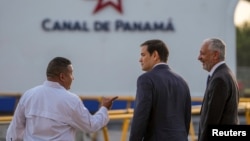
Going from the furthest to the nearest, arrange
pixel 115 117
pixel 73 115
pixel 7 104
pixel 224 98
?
pixel 7 104 → pixel 115 117 → pixel 224 98 → pixel 73 115

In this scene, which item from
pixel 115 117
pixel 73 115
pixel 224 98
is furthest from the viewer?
pixel 115 117

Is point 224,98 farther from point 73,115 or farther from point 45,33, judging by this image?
point 45,33

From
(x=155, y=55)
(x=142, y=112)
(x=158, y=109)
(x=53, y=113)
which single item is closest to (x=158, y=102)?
(x=158, y=109)

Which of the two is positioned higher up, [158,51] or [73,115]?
[158,51]

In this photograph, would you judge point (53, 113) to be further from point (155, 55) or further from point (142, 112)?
point (155, 55)

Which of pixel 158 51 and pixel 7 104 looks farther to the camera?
pixel 7 104

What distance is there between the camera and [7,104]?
1741cm

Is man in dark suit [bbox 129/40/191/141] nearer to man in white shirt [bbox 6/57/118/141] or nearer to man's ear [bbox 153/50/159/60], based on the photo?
man's ear [bbox 153/50/159/60]

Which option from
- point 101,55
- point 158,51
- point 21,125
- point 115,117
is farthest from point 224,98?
point 101,55

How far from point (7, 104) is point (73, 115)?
11867 mm

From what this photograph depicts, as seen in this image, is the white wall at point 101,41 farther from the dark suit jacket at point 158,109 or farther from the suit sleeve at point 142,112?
the suit sleeve at point 142,112

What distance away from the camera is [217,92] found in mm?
6234

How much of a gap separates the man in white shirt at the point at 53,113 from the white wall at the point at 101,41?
11818 millimetres

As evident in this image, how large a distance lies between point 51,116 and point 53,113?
0.03m
